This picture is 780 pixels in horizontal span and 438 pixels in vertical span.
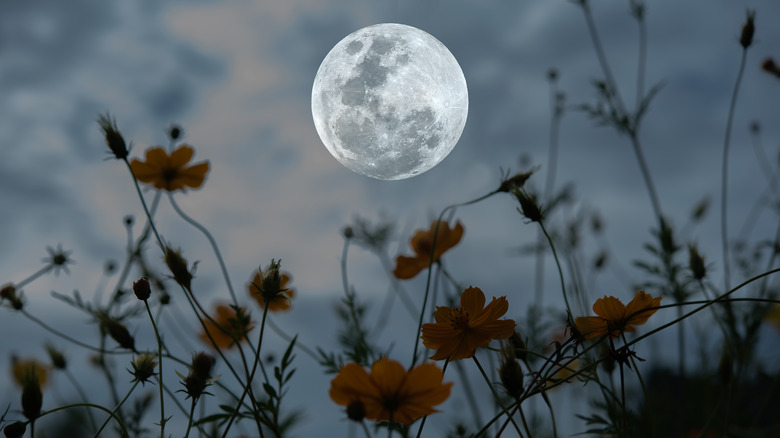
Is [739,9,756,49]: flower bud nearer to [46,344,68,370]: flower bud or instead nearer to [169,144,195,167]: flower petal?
[169,144,195,167]: flower petal

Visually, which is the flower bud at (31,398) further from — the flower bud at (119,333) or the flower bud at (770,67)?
the flower bud at (770,67)

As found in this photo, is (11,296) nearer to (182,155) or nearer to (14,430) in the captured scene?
(182,155)

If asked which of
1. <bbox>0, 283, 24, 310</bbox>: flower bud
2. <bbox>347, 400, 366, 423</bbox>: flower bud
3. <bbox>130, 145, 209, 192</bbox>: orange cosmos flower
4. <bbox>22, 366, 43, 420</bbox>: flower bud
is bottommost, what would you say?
<bbox>347, 400, 366, 423</bbox>: flower bud

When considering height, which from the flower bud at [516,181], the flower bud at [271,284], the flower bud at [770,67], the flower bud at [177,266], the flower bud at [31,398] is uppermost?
the flower bud at [770,67]

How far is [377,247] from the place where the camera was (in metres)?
2.34

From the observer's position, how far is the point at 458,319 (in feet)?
3.18

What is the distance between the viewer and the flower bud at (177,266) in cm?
103

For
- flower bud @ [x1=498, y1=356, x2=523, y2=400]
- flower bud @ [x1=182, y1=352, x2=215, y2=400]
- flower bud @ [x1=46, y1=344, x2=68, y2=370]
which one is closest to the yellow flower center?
flower bud @ [x1=498, y1=356, x2=523, y2=400]

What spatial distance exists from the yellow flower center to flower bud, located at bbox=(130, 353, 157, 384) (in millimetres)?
539

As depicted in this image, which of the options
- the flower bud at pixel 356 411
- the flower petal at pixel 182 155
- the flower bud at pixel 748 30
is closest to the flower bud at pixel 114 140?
the flower petal at pixel 182 155

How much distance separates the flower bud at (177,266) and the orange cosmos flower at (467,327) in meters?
0.44

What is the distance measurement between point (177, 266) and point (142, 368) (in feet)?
0.61

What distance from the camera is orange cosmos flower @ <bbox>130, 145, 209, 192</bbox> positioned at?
1.56 meters

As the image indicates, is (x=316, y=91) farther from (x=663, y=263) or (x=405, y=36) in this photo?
(x=663, y=263)
